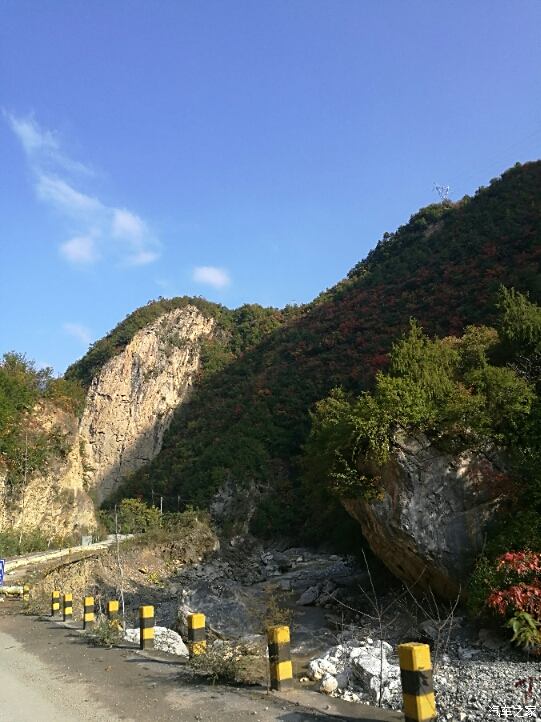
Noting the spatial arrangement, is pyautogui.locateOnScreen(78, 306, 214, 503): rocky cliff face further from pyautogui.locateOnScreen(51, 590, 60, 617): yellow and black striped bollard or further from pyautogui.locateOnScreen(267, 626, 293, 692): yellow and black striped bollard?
pyautogui.locateOnScreen(267, 626, 293, 692): yellow and black striped bollard

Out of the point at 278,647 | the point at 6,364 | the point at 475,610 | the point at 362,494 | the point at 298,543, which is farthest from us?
the point at 6,364

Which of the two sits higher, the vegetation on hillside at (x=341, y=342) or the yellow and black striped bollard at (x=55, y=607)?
the vegetation on hillside at (x=341, y=342)

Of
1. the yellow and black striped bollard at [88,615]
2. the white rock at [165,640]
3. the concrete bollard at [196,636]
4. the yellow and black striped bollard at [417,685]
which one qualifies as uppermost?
the yellow and black striped bollard at [417,685]

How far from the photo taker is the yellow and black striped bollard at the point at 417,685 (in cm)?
466

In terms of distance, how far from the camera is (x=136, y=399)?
6825 cm

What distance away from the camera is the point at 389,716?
5.36 m

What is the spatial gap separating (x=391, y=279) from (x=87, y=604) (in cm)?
5104

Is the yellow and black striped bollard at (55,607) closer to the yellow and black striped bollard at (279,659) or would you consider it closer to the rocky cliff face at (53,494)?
the yellow and black striped bollard at (279,659)

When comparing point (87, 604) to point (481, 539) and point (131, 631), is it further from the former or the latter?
point (481, 539)

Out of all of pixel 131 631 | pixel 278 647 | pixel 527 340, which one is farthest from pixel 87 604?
pixel 527 340

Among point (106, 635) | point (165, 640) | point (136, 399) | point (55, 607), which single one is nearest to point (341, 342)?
point (136, 399)

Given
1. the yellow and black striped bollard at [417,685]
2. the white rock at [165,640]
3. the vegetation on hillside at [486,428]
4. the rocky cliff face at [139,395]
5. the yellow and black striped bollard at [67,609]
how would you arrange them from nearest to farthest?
the yellow and black striped bollard at [417,685]
the vegetation on hillside at [486,428]
the white rock at [165,640]
the yellow and black striped bollard at [67,609]
the rocky cliff face at [139,395]

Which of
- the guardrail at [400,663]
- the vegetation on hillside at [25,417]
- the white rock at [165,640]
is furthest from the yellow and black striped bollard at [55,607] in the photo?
the vegetation on hillside at [25,417]

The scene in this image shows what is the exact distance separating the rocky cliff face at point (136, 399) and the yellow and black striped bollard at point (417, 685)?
61528 mm
